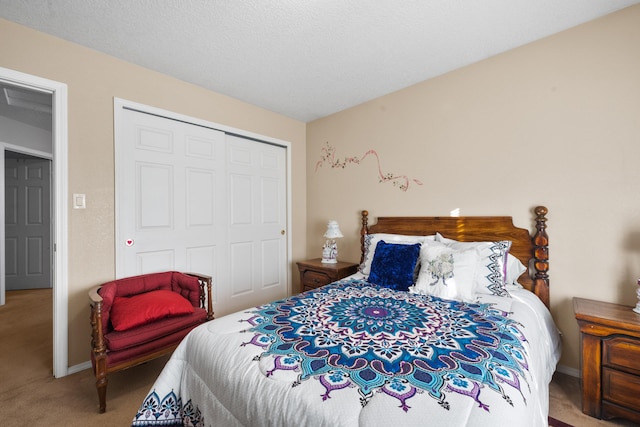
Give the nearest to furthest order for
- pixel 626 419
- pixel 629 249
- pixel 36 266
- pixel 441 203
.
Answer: pixel 626 419 < pixel 629 249 < pixel 441 203 < pixel 36 266

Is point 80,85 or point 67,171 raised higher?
point 80,85

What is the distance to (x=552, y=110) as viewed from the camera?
6.88 feet

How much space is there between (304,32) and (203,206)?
76.7 inches

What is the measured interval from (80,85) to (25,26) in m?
0.44

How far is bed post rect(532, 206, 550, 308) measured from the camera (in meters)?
2.08

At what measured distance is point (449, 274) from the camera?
1.93 m

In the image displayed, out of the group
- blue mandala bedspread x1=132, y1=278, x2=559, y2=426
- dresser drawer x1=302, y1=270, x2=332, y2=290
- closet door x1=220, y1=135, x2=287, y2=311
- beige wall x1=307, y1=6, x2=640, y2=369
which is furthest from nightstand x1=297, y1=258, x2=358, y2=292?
blue mandala bedspread x1=132, y1=278, x2=559, y2=426

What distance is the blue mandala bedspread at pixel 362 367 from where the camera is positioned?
0.86 metres

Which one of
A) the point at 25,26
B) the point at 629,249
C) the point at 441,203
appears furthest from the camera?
the point at 441,203

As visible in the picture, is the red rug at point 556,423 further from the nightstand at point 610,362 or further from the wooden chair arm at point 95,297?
the wooden chair arm at point 95,297

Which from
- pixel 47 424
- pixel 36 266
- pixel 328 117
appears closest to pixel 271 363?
pixel 47 424

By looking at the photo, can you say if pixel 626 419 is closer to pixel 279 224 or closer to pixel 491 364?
pixel 491 364

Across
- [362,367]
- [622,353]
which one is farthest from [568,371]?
[362,367]

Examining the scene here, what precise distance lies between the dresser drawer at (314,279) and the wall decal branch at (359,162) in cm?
126
